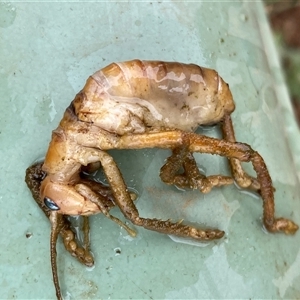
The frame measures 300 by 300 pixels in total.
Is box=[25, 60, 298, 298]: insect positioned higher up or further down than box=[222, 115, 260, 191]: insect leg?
higher up

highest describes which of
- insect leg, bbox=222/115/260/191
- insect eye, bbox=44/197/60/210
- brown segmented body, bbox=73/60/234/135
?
brown segmented body, bbox=73/60/234/135

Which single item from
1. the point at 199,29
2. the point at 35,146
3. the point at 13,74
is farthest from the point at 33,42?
the point at 199,29

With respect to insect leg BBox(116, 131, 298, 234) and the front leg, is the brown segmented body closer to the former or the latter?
insect leg BBox(116, 131, 298, 234)

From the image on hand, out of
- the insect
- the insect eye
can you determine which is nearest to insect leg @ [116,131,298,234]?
the insect

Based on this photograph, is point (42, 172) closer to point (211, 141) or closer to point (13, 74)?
point (13, 74)

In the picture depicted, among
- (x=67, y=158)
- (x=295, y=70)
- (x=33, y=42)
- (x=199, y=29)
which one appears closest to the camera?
(x=67, y=158)

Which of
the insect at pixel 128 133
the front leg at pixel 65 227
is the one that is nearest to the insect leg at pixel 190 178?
the insect at pixel 128 133

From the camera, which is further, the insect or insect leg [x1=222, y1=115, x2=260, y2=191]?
insect leg [x1=222, y1=115, x2=260, y2=191]

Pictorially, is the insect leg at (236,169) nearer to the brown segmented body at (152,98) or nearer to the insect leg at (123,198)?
the brown segmented body at (152,98)
